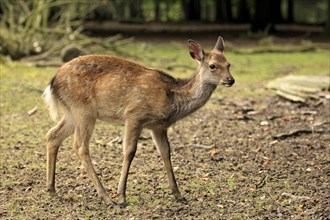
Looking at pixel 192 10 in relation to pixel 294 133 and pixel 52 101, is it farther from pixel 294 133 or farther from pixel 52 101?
pixel 52 101

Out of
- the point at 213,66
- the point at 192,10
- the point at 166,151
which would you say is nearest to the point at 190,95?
the point at 213,66

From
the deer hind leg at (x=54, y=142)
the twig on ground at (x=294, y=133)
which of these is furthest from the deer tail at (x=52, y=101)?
the twig on ground at (x=294, y=133)

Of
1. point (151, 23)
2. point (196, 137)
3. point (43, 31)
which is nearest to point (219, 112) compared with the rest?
point (196, 137)

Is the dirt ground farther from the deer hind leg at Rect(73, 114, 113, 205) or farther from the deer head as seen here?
the deer head

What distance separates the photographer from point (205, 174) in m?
6.91

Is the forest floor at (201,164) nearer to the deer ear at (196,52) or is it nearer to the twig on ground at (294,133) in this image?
the twig on ground at (294,133)

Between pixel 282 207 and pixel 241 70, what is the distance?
9.27 m

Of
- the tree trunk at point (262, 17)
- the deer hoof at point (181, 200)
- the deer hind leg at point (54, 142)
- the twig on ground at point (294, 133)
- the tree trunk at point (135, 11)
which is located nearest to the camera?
the deer hoof at point (181, 200)

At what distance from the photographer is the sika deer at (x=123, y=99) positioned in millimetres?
5969

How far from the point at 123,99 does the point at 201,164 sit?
5.18 ft

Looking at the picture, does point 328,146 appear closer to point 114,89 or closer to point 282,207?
point 282,207

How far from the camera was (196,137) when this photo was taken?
8516mm

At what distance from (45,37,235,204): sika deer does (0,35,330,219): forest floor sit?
27 centimetres

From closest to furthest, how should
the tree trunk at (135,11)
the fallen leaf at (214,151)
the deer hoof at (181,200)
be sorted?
the deer hoof at (181,200) < the fallen leaf at (214,151) < the tree trunk at (135,11)
